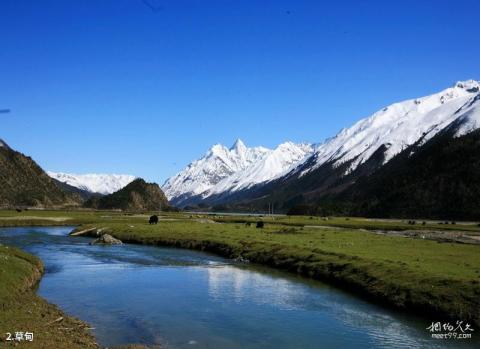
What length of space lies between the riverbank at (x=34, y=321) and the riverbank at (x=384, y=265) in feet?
90.9

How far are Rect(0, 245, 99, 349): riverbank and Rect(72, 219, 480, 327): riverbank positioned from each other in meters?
27.7

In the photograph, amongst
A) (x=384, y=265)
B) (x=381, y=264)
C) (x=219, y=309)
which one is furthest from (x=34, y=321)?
(x=381, y=264)

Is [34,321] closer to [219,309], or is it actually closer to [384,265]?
[219,309]

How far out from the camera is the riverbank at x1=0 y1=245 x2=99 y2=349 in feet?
98.5

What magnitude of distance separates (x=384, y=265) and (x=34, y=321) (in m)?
38.2

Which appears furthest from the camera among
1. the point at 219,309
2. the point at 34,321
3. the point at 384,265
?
the point at 384,265

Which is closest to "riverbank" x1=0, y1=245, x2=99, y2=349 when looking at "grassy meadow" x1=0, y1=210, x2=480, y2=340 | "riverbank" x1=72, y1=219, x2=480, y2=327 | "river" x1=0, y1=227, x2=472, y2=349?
"river" x1=0, y1=227, x2=472, y2=349

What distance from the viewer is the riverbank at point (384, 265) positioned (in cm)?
4359

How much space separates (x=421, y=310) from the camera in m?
44.1

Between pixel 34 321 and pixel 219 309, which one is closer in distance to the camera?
pixel 34 321

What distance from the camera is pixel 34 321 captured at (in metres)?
33.9

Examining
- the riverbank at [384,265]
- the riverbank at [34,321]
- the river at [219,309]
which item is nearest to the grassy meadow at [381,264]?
the riverbank at [384,265]

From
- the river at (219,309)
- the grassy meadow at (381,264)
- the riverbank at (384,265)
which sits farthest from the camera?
the grassy meadow at (381,264)

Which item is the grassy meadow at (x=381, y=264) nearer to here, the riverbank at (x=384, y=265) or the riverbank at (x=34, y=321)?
the riverbank at (x=384, y=265)
